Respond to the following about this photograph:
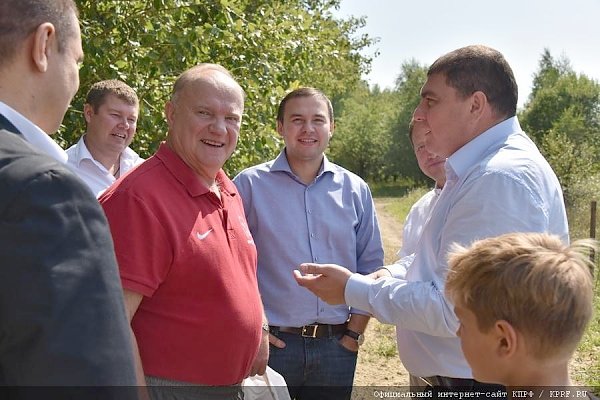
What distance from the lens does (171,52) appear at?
6.54 m

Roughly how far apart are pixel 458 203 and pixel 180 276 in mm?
1081

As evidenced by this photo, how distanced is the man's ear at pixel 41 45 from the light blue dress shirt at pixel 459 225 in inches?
61.6

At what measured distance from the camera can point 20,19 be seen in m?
1.52

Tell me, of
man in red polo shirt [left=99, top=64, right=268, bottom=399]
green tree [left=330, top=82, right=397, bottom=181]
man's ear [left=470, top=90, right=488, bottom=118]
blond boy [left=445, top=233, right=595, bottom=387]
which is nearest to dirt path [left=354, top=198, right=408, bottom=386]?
man in red polo shirt [left=99, top=64, right=268, bottom=399]

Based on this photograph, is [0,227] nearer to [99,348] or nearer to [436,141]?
[99,348]

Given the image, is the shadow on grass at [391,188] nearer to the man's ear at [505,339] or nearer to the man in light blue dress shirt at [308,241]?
the man in light blue dress shirt at [308,241]

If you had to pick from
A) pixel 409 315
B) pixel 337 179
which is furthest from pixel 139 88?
pixel 409 315

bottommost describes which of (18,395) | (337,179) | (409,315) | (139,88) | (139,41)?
(409,315)

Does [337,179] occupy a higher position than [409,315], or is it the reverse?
[337,179]

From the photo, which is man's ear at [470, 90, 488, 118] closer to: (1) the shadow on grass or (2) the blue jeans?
(2) the blue jeans

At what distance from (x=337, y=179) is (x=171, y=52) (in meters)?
3.25

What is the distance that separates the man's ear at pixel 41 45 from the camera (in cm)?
154

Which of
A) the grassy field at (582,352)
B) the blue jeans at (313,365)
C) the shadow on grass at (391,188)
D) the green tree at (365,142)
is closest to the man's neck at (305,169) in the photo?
the blue jeans at (313,365)

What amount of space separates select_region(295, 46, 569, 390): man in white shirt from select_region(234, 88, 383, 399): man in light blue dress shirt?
2.76 feet
